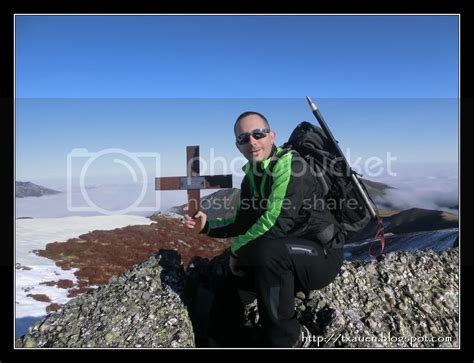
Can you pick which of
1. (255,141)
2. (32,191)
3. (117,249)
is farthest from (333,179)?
(32,191)

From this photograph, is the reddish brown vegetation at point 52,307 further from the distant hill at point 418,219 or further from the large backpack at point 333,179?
the distant hill at point 418,219

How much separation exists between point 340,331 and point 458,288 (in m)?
1.88

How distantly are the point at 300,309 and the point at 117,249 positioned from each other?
15.1m

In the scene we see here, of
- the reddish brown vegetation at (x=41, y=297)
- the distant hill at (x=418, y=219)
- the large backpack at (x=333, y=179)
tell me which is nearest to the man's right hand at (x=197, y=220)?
the large backpack at (x=333, y=179)

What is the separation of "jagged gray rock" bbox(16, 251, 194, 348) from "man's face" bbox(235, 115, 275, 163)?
6.43 ft

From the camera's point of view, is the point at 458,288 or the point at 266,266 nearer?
the point at 266,266

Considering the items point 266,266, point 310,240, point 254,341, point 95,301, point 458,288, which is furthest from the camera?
point 458,288

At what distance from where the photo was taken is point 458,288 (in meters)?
4.69

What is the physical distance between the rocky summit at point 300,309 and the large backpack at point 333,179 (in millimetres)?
946

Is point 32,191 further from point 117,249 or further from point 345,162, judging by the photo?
point 345,162

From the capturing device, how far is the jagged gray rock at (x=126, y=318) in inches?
154

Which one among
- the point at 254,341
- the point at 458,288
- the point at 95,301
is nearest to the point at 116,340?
the point at 95,301

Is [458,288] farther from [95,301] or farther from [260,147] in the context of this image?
[95,301]
